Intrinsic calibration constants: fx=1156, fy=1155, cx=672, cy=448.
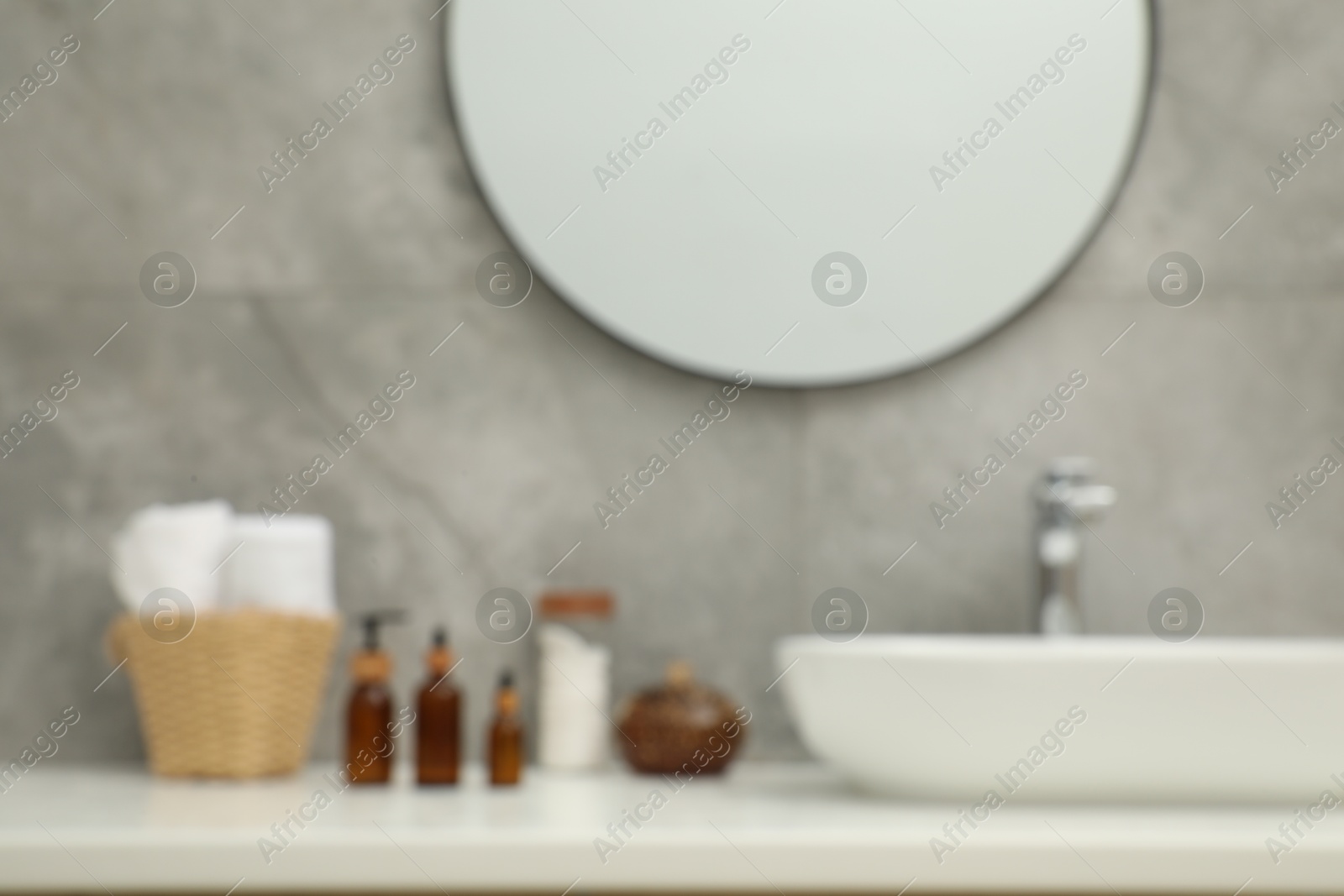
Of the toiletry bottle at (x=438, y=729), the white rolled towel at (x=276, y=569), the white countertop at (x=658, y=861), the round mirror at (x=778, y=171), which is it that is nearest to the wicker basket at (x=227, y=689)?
the white rolled towel at (x=276, y=569)

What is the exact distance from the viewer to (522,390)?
4.42 feet

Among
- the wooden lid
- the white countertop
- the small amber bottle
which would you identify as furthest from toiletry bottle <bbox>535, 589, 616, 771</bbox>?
the white countertop

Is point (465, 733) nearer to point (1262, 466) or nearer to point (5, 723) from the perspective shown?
point (5, 723)

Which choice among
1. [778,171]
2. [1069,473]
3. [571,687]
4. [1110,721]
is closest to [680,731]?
[571,687]

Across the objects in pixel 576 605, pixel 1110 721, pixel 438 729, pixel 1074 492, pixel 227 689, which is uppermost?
pixel 1074 492

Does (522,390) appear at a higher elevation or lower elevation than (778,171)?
lower

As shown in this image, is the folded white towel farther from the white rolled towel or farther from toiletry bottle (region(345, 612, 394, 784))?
toiletry bottle (region(345, 612, 394, 784))

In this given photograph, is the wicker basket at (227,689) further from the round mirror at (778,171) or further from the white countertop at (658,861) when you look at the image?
the round mirror at (778,171)

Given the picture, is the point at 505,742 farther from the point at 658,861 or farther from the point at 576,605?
the point at 658,861

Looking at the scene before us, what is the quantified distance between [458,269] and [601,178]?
20cm

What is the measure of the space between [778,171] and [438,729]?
725mm

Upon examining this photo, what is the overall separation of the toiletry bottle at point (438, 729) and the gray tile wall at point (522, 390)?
23 centimetres

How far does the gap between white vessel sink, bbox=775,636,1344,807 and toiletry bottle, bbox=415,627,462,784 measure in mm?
386

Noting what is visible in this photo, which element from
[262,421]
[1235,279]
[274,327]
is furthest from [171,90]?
[1235,279]
